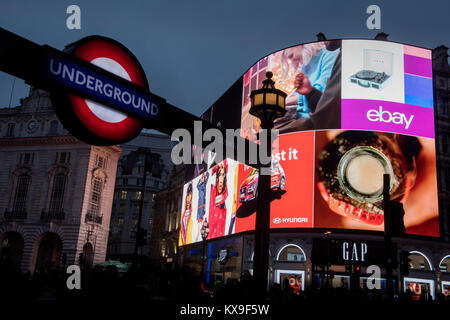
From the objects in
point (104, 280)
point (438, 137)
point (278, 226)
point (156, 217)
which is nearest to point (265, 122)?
point (104, 280)

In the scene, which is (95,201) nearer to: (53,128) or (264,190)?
(53,128)

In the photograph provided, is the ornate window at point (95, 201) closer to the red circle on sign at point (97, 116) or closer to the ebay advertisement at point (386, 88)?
the ebay advertisement at point (386, 88)

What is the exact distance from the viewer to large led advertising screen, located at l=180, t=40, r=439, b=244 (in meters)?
31.0

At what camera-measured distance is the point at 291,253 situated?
3338 centimetres

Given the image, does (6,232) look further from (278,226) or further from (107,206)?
(278,226)

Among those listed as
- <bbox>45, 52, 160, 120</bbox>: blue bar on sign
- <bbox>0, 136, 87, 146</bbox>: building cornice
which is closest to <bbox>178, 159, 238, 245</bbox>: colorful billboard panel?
<bbox>0, 136, 87, 146</bbox>: building cornice

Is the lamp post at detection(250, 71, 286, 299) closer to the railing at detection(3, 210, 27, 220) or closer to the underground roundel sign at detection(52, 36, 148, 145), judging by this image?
the underground roundel sign at detection(52, 36, 148, 145)

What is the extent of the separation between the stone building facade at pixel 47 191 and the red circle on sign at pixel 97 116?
51.2m

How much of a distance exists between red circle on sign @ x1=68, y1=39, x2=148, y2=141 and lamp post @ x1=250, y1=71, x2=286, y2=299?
241 centimetres

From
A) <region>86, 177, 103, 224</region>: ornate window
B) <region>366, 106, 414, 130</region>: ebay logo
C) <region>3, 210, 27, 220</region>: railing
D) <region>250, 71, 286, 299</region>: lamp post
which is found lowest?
<region>250, 71, 286, 299</region>: lamp post

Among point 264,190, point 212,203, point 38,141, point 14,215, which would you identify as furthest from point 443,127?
point 14,215

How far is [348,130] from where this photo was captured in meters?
32.0

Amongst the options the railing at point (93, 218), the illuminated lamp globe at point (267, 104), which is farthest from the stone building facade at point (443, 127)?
the railing at point (93, 218)

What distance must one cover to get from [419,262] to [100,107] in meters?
33.5
